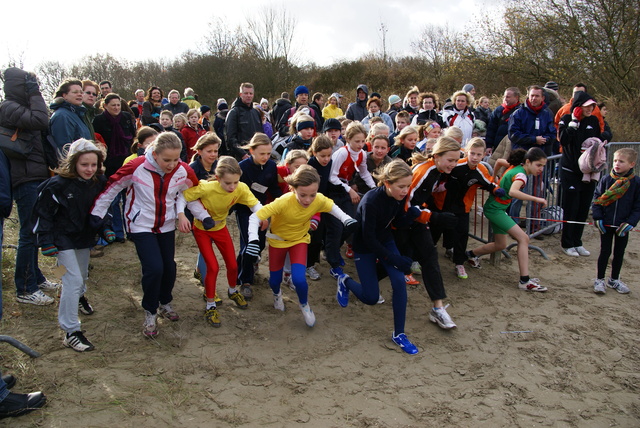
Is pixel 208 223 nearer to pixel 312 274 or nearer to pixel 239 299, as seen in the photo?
pixel 239 299

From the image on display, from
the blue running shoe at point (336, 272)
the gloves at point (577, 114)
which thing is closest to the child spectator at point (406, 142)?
the blue running shoe at point (336, 272)

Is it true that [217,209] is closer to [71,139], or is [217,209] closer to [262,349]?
[262,349]

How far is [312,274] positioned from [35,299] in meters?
3.11

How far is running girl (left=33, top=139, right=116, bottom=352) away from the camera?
12.3 ft

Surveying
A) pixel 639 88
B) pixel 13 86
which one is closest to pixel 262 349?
pixel 13 86

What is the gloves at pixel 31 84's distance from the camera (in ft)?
14.5

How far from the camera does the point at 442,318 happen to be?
15.1 ft

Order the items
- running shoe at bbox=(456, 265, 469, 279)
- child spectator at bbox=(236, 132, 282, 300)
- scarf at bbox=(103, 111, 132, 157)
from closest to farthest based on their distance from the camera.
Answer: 1. child spectator at bbox=(236, 132, 282, 300)
2. running shoe at bbox=(456, 265, 469, 279)
3. scarf at bbox=(103, 111, 132, 157)

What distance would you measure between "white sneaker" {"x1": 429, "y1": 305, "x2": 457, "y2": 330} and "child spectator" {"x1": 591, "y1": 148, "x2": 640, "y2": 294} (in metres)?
2.34

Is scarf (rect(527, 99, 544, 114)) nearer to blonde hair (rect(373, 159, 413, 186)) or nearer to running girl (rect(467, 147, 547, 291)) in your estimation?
running girl (rect(467, 147, 547, 291))

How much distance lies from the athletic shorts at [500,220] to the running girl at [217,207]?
3117 mm

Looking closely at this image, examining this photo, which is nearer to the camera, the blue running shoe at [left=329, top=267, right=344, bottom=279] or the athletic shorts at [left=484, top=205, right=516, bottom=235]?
the blue running shoe at [left=329, top=267, right=344, bottom=279]

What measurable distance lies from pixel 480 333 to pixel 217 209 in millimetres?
3015

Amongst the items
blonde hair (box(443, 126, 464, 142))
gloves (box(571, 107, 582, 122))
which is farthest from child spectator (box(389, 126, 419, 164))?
gloves (box(571, 107, 582, 122))
